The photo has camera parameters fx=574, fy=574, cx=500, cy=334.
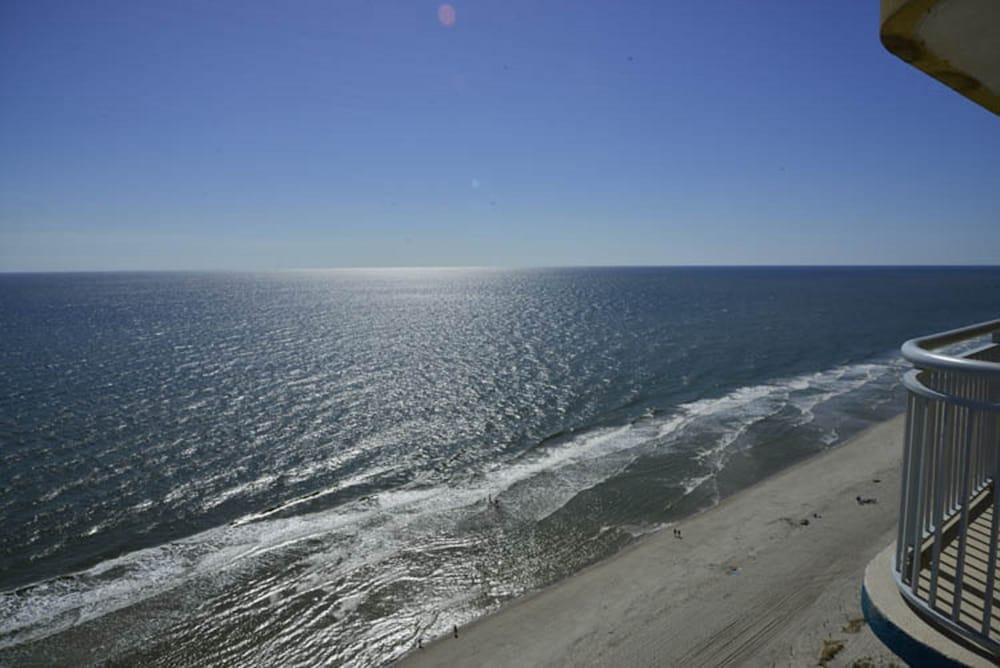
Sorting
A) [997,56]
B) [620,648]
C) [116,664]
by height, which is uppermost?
[997,56]

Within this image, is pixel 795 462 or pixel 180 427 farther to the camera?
pixel 180 427

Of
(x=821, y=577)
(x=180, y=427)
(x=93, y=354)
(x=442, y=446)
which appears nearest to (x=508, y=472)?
(x=442, y=446)

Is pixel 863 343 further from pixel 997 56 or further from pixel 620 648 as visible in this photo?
pixel 997 56

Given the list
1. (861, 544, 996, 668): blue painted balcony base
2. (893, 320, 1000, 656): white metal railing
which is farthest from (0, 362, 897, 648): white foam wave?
(893, 320, 1000, 656): white metal railing

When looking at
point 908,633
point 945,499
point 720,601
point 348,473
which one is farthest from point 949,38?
point 348,473

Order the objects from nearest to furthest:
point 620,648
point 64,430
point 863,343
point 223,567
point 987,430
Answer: point 987,430 → point 620,648 → point 223,567 → point 64,430 → point 863,343

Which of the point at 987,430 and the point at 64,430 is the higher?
the point at 987,430

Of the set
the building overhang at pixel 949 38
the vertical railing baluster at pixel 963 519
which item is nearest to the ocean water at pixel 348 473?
the vertical railing baluster at pixel 963 519
